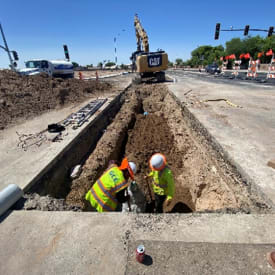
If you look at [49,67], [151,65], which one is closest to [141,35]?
[151,65]

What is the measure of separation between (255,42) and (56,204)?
64.8m

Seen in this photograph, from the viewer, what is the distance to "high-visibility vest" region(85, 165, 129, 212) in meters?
2.92

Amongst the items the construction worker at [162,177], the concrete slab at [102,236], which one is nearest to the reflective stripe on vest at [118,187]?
the concrete slab at [102,236]

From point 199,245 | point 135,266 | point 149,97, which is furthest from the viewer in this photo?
point 149,97

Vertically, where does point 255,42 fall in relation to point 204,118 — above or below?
above

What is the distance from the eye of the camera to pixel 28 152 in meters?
4.84

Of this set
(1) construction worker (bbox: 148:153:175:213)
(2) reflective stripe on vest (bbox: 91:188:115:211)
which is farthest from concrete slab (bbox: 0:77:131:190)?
(1) construction worker (bbox: 148:153:175:213)

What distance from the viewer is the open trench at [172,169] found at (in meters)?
3.28

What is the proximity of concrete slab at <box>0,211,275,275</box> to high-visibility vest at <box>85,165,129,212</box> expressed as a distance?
383mm

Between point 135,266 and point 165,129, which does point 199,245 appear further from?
point 165,129

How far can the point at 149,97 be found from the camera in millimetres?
13539

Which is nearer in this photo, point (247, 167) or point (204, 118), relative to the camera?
→ point (247, 167)

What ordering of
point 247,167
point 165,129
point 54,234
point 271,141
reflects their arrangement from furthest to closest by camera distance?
1. point 165,129
2. point 271,141
3. point 247,167
4. point 54,234

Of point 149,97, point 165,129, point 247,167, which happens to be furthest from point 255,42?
point 247,167
